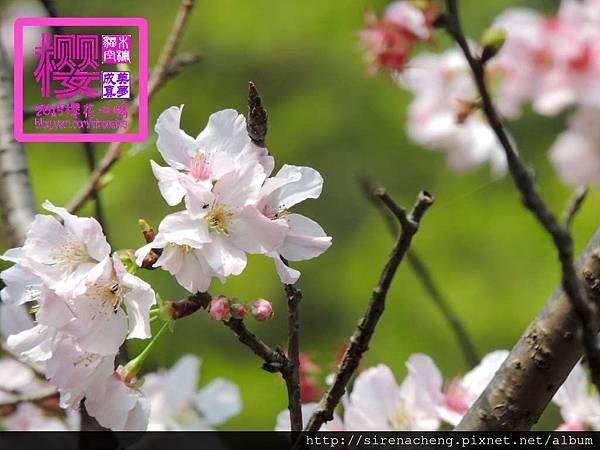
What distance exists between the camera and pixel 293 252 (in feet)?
1.68

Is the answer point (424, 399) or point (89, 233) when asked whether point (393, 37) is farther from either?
point (89, 233)

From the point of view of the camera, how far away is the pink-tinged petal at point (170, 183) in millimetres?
501

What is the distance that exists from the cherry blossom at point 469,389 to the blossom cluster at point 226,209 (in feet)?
0.76

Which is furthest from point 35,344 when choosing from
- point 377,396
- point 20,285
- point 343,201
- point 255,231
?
point 343,201

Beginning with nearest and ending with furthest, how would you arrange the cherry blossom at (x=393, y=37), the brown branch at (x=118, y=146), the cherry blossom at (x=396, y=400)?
the cherry blossom at (x=396, y=400) < the brown branch at (x=118, y=146) < the cherry blossom at (x=393, y=37)

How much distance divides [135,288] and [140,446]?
1.16ft

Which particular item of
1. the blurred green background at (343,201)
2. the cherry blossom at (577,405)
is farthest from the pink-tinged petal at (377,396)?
the blurred green background at (343,201)

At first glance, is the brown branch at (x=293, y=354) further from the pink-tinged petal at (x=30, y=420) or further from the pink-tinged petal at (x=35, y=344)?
the pink-tinged petal at (x=30, y=420)

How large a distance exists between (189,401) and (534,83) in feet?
2.42

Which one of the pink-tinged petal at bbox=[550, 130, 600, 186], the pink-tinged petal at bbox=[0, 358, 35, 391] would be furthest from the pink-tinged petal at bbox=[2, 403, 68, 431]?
the pink-tinged petal at bbox=[550, 130, 600, 186]

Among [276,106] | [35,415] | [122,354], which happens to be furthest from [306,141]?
[122,354]

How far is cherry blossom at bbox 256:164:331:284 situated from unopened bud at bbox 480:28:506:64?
4.4 inches

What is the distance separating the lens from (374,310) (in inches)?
19.8

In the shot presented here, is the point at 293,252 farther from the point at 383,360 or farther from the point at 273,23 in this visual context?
the point at 273,23
